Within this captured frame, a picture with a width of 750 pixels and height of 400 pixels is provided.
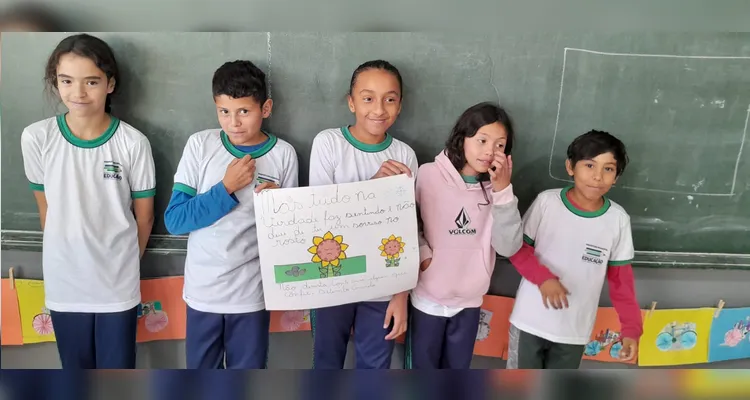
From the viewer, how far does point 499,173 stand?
942 mm

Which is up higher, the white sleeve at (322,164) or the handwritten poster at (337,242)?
the white sleeve at (322,164)

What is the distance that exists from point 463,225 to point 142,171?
614 mm

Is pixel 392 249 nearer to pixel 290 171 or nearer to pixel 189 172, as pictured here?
pixel 290 171

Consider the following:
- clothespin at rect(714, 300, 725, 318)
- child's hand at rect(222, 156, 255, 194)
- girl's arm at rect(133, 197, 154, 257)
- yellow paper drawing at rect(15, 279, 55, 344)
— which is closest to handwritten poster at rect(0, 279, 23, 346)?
yellow paper drawing at rect(15, 279, 55, 344)

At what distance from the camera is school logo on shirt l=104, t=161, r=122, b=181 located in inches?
36.8

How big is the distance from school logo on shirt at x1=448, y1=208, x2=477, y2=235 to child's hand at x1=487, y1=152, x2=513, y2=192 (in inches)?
2.8

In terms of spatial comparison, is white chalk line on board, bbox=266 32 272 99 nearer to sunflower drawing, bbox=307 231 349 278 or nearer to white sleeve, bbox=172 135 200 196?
white sleeve, bbox=172 135 200 196

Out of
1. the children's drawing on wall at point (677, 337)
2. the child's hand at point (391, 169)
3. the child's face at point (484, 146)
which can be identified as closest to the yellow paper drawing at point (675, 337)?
the children's drawing on wall at point (677, 337)

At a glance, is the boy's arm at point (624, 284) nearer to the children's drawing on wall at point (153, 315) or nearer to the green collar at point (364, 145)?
the green collar at point (364, 145)

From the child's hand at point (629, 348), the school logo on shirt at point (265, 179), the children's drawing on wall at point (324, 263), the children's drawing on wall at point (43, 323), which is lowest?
the child's hand at point (629, 348)

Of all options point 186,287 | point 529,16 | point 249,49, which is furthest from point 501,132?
point 186,287

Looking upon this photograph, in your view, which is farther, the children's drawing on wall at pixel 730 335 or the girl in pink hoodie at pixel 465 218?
the children's drawing on wall at pixel 730 335

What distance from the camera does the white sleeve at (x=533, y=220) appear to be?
99 centimetres

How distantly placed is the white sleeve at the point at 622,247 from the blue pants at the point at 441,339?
0.95 feet
